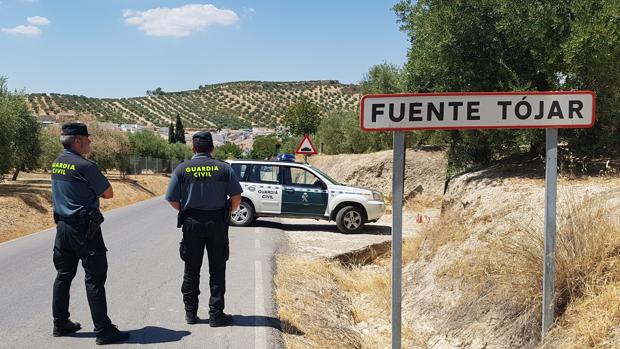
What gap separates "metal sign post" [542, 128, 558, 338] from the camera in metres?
4.36

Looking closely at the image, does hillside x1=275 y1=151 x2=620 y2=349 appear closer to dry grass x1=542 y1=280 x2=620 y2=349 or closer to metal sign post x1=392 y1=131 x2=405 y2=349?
dry grass x1=542 y1=280 x2=620 y2=349

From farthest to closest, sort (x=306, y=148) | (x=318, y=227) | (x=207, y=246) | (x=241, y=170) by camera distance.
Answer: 1. (x=306, y=148)
2. (x=318, y=227)
3. (x=241, y=170)
4. (x=207, y=246)

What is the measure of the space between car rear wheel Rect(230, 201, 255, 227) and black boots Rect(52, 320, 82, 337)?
29.6 ft

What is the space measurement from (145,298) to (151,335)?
1476 mm

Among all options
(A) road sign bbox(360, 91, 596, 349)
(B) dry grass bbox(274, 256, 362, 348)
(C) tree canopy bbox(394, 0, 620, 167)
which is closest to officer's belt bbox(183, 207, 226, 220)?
(B) dry grass bbox(274, 256, 362, 348)

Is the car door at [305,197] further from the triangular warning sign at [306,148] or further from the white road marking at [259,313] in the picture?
the triangular warning sign at [306,148]

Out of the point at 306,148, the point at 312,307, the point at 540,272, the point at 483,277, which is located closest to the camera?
the point at 540,272

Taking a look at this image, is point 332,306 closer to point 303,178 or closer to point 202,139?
point 202,139

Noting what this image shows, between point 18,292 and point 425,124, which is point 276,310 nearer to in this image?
point 425,124

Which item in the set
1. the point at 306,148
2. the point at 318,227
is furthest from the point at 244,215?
the point at 306,148

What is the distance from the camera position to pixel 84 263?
4.75 meters

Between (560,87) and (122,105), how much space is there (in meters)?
136

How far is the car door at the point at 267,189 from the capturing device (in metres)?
14.2

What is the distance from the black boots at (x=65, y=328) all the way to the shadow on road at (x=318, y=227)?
9.39 m
